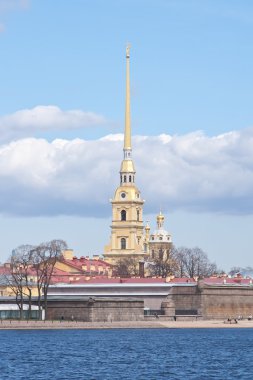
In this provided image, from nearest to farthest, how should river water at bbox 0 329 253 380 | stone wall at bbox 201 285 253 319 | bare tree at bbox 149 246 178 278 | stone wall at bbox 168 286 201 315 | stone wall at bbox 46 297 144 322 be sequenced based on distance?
river water at bbox 0 329 253 380 → stone wall at bbox 46 297 144 322 → stone wall at bbox 168 286 201 315 → stone wall at bbox 201 285 253 319 → bare tree at bbox 149 246 178 278

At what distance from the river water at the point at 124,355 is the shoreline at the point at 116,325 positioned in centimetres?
96

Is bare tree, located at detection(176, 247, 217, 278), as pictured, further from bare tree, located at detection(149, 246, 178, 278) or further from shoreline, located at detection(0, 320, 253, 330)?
shoreline, located at detection(0, 320, 253, 330)

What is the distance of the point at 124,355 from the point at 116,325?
36.7 meters

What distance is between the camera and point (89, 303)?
125688mm

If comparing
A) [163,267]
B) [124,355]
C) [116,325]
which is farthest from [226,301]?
[124,355]

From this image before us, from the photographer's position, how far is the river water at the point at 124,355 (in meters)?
75.2

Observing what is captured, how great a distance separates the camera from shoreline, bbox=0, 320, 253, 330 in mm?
120000

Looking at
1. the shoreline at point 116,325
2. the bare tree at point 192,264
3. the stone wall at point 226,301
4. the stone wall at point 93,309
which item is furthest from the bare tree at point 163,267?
the stone wall at point 93,309

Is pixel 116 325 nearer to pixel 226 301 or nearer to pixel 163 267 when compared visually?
pixel 226 301

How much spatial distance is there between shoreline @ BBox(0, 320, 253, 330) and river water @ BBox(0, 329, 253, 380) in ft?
3.15

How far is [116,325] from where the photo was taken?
126000 mm

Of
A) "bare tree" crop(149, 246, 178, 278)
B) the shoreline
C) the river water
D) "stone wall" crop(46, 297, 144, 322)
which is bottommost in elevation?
the river water

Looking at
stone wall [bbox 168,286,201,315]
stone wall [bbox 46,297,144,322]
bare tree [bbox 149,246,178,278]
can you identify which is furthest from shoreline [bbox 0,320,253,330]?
bare tree [bbox 149,246,178,278]

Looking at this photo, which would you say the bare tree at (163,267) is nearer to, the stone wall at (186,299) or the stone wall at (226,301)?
the stone wall at (226,301)
